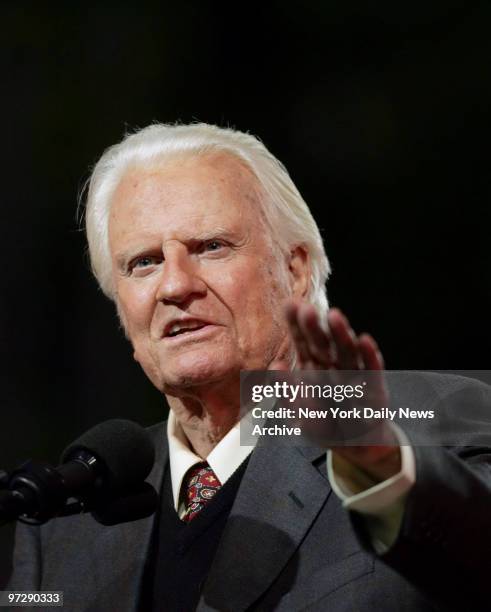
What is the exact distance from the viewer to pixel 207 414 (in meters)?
1.81

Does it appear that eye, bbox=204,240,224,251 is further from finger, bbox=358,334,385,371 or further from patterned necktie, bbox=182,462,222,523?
finger, bbox=358,334,385,371

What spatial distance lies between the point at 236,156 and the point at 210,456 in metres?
0.66

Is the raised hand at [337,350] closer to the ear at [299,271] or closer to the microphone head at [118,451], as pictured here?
the microphone head at [118,451]

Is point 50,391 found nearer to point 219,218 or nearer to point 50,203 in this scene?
point 50,203

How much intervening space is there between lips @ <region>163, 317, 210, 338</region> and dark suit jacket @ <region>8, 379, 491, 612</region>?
27cm

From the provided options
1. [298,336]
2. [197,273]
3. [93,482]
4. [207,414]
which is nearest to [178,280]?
[197,273]

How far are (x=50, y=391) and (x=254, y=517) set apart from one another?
127 cm

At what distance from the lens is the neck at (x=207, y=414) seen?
5.83 ft

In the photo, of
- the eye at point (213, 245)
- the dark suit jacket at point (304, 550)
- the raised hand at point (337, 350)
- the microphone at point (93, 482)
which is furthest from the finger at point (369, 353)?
the eye at point (213, 245)

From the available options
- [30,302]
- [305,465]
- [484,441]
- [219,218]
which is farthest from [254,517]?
[30,302]

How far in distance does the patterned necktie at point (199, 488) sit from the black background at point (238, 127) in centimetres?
65

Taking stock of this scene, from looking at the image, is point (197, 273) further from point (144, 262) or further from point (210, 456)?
point (210, 456)

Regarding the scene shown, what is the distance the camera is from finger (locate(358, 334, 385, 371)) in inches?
36.9

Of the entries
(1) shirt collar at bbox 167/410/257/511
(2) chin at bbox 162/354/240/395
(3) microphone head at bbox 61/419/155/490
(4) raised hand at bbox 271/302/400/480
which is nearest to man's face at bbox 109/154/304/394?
(2) chin at bbox 162/354/240/395
